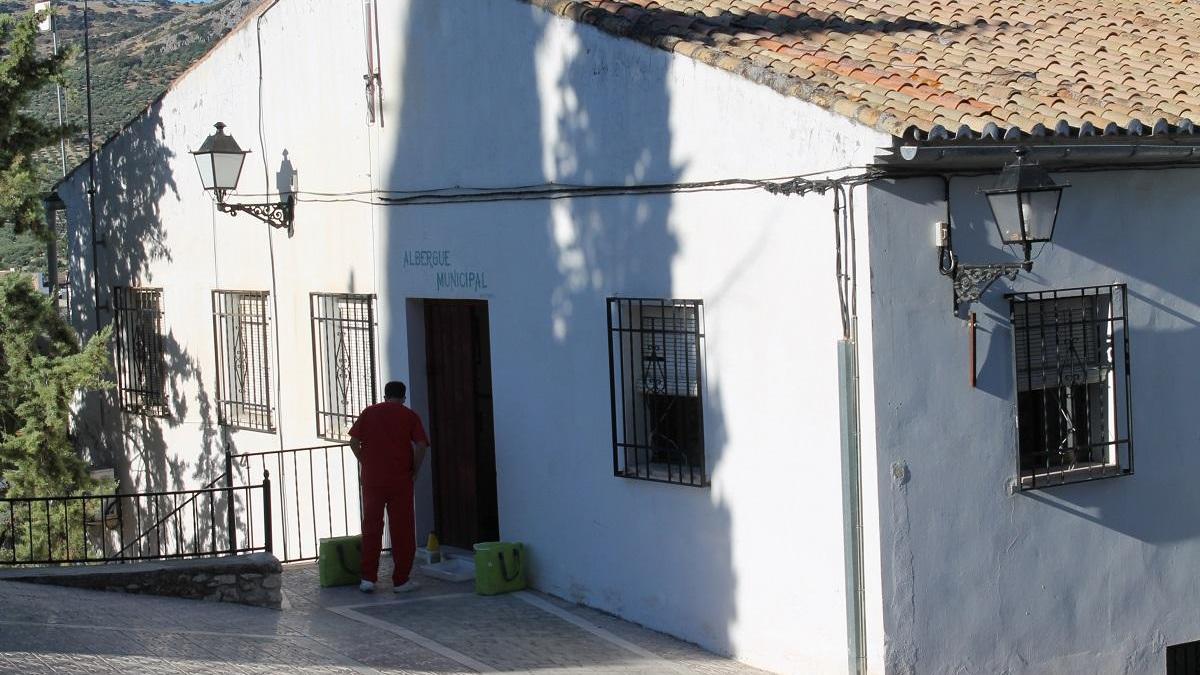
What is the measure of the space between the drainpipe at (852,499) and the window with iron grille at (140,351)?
902 centimetres

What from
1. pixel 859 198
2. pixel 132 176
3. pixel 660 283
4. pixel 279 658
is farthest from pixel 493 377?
pixel 132 176

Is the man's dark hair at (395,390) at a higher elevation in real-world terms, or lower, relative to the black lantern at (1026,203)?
lower

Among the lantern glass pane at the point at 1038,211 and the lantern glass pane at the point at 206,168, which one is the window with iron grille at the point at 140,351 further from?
the lantern glass pane at the point at 1038,211

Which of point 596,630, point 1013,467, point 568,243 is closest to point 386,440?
point 568,243

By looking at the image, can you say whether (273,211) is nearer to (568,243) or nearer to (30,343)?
(30,343)

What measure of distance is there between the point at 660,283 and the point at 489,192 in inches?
76.8

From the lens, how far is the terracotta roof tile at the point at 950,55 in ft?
27.6

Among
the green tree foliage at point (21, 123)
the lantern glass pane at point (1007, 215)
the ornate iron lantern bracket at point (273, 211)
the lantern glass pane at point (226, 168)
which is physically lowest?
the lantern glass pane at point (1007, 215)

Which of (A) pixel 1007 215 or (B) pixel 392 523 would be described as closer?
(A) pixel 1007 215

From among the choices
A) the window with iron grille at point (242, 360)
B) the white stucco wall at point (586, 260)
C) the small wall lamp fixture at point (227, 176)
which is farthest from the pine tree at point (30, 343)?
the small wall lamp fixture at point (227, 176)

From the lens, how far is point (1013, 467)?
29.2 ft

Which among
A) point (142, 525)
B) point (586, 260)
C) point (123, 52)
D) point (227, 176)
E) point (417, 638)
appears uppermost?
point (123, 52)

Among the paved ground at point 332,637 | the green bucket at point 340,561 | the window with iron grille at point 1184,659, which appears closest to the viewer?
the paved ground at point 332,637

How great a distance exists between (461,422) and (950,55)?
4.72 metres
